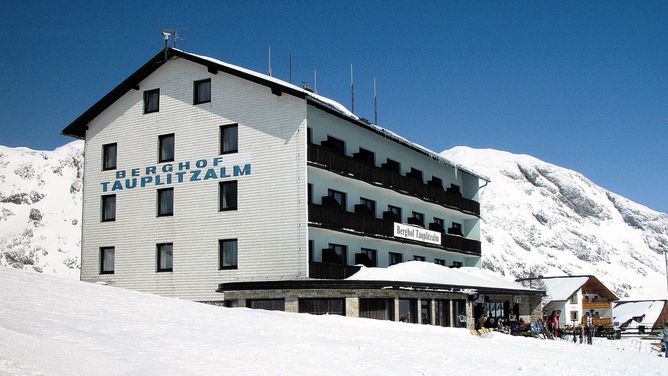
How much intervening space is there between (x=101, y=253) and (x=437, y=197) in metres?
20.7

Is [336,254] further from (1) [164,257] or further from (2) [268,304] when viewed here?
(1) [164,257]

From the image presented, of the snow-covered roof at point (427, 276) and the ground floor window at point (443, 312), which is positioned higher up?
the snow-covered roof at point (427, 276)

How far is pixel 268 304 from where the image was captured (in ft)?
109

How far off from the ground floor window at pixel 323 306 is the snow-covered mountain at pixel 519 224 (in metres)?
Answer: 56.3

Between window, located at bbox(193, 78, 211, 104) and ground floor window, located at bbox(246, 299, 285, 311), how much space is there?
10490 millimetres

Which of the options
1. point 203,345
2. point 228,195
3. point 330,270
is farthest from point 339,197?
point 203,345

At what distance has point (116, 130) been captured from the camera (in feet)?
132

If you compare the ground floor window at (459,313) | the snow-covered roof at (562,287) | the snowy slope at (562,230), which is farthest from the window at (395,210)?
the snowy slope at (562,230)

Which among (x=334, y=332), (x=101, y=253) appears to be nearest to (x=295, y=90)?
(x=101, y=253)

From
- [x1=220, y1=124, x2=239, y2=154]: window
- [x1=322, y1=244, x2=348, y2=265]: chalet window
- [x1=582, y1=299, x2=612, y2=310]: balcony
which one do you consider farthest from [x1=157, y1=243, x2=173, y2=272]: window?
[x1=582, y1=299, x2=612, y2=310]: balcony

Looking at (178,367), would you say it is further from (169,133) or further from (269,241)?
(169,133)

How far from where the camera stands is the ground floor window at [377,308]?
32844 millimetres

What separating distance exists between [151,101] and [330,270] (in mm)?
13013

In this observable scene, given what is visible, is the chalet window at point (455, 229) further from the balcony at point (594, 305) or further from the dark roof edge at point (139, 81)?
the balcony at point (594, 305)
